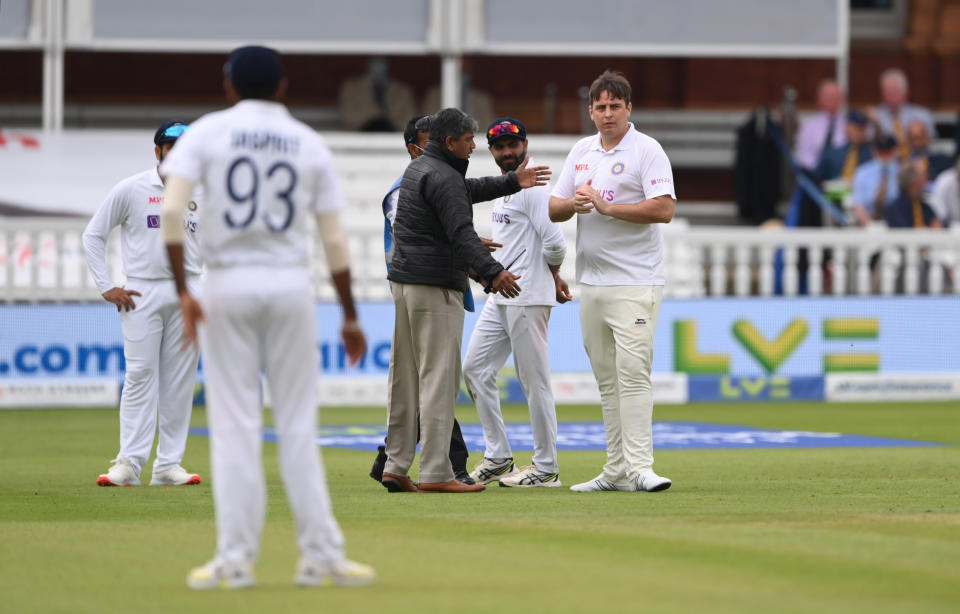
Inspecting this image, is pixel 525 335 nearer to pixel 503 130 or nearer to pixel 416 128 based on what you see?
pixel 503 130

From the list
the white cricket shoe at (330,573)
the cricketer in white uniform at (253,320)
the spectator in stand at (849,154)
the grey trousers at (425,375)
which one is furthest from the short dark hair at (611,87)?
the spectator in stand at (849,154)

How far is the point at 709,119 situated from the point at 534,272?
17095mm

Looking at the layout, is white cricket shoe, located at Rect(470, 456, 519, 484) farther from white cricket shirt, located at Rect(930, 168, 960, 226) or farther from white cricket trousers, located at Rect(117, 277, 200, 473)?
white cricket shirt, located at Rect(930, 168, 960, 226)

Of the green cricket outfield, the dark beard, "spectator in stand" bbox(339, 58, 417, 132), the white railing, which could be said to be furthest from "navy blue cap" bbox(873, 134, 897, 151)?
the dark beard

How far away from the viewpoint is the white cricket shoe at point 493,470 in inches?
431

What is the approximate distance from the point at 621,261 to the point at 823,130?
46.5 feet

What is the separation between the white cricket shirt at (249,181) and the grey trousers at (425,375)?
3445 mm

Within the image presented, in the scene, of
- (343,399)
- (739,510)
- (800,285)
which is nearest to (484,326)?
(739,510)

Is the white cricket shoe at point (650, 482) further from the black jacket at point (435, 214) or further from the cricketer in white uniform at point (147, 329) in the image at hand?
the cricketer in white uniform at point (147, 329)

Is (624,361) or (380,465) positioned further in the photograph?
(380,465)

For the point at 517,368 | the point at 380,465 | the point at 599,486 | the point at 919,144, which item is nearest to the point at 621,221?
the point at 517,368

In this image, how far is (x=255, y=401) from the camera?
6.52 metres

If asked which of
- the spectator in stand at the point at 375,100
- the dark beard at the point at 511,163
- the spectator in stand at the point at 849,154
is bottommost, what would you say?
the dark beard at the point at 511,163

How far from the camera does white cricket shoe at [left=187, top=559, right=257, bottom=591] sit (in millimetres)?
6375
